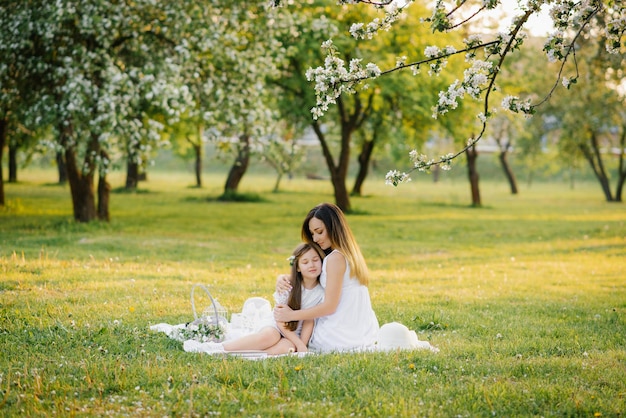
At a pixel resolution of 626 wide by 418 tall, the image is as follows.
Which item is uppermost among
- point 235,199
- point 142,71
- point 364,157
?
point 142,71

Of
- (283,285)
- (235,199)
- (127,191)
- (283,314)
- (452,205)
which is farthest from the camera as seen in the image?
(127,191)

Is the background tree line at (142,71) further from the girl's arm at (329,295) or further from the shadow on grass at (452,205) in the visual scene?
the shadow on grass at (452,205)

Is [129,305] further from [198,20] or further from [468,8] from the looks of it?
[468,8]

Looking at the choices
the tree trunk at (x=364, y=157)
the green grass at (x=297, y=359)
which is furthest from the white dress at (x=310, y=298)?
the tree trunk at (x=364, y=157)

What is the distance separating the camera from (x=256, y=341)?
7.65 metres

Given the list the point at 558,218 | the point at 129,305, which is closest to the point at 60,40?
the point at 129,305

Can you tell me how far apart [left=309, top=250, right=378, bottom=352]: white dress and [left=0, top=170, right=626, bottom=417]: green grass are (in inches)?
23.4

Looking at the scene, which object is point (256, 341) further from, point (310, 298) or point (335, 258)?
point (335, 258)

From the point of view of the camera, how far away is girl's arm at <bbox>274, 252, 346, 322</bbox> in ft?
25.7

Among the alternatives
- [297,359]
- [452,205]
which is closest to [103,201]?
[297,359]

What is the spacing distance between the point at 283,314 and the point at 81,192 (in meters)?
14.7

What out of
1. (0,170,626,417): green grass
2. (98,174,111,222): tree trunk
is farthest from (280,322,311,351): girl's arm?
(98,174,111,222): tree trunk

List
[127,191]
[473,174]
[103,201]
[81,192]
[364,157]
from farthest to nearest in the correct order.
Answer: [127,191], [364,157], [473,174], [103,201], [81,192]

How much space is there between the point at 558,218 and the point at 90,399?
28.7 m
